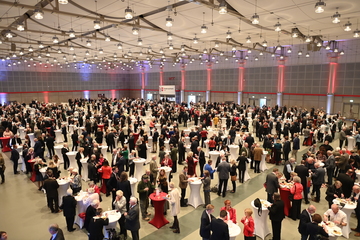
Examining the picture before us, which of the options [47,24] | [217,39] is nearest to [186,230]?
[47,24]

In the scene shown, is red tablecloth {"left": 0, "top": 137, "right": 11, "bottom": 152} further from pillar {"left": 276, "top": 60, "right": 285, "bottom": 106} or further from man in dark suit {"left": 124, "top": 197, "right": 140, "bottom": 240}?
pillar {"left": 276, "top": 60, "right": 285, "bottom": 106}

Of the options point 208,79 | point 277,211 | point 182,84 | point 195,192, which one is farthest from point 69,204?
point 182,84

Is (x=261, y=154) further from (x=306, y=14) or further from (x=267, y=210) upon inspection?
(x=306, y=14)

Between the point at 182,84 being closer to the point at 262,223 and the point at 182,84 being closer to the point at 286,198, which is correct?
the point at 286,198

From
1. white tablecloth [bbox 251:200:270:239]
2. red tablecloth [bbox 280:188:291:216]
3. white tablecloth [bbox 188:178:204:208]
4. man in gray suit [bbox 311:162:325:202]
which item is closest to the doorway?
man in gray suit [bbox 311:162:325:202]

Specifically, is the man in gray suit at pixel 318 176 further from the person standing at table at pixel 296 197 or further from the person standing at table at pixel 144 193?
the person standing at table at pixel 144 193

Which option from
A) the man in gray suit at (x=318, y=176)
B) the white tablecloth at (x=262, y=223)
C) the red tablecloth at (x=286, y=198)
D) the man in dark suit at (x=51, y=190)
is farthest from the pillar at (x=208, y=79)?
the white tablecloth at (x=262, y=223)

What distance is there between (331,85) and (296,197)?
22196 mm

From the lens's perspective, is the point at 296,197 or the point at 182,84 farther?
the point at 182,84

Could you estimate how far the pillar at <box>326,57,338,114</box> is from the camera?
2397 centimetres

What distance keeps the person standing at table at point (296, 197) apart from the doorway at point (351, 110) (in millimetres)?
21631

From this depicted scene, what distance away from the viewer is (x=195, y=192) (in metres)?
7.63

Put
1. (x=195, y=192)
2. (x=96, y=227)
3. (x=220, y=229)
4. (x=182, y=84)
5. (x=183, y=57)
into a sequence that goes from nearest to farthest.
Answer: (x=220, y=229)
(x=96, y=227)
(x=195, y=192)
(x=183, y=57)
(x=182, y=84)

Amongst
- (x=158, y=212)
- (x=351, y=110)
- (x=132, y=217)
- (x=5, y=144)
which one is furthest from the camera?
(x=351, y=110)
